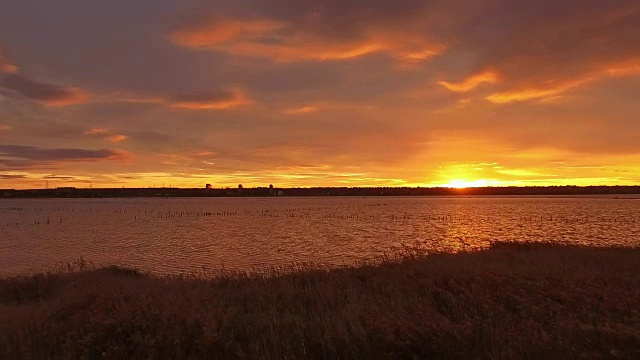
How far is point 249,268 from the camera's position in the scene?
1070 inches

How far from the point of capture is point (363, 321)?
8859mm

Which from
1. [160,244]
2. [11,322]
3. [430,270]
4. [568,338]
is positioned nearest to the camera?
[568,338]

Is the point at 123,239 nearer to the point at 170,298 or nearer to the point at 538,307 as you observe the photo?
the point at 170,298

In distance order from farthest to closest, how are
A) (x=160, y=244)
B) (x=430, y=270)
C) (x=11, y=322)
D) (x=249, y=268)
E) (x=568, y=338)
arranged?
(x=160, y=244) → (x=249, y=268) → (x=430, y=270) → (x=11, y=322) → (x=568, y=338)

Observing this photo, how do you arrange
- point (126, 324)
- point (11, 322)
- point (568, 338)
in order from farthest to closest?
point (11, 322) → point (126, 324) → point (568, 338)

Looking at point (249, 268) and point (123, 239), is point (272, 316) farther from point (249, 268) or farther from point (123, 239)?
point (123, 239)

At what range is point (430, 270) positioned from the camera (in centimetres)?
1605

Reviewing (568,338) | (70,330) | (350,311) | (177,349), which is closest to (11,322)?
(70,330)

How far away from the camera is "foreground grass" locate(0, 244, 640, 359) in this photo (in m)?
7.55

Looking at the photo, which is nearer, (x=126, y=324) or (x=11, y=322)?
(x=126, y=324)

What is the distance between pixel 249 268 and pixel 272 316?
58.1ft

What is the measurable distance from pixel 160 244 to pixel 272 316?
116 feet

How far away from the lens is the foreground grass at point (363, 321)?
24.8 feet

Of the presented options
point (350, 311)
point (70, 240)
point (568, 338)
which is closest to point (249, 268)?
point (350, 311)
